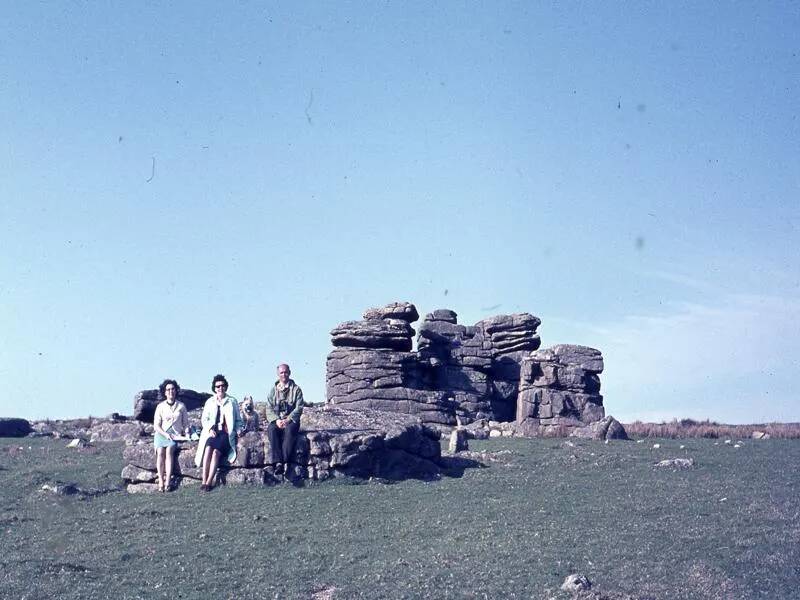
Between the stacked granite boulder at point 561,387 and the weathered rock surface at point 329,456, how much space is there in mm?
23273

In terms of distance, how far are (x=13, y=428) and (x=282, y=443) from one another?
87.6 ft

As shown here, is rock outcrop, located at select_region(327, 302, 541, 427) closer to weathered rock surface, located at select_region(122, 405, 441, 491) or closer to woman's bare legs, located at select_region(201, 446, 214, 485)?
weathered rock surface, located at select_region(122, 405, 441, 491)

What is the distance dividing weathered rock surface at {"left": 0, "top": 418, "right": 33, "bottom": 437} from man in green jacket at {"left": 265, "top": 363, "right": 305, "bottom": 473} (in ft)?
82.6

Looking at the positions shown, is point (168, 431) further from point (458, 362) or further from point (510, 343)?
point (510, 343)

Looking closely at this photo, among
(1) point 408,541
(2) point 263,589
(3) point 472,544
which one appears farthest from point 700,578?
(2) point 263,589

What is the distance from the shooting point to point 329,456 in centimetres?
2105

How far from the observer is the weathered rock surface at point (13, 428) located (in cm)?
4098

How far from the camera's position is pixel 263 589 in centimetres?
1231

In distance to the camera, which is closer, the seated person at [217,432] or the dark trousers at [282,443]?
the seated person at [217,432]

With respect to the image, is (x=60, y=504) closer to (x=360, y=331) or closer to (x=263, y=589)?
(x=263, y=589)

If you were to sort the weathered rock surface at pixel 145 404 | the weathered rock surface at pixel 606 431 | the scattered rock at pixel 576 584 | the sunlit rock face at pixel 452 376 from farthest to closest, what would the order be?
1. the sunlit rock face at pixel 452 376
2. the weathered rock surface at pixel 145 404
3. the weathered rock surface at pixel 606 431
4. the scattered rock at pixel 576 584

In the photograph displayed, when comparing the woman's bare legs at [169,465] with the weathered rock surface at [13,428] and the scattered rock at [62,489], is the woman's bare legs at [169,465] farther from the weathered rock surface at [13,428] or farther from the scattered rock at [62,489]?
the weathered rock surface at [13,428]

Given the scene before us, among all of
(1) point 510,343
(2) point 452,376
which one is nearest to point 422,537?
(2) point 452,376

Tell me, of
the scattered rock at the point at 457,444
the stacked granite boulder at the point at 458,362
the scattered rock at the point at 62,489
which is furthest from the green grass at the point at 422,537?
the stacked granite boulder at the point at 458,362
